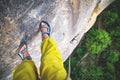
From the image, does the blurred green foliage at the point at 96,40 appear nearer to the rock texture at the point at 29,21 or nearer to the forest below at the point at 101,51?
the forest below at the point at 101,51

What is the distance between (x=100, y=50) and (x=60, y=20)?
5140mm

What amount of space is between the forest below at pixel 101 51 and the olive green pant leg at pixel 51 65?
20.1ft

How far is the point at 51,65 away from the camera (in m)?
3.60

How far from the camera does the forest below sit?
10.1 metres

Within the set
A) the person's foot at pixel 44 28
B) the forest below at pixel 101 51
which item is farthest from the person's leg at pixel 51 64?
the forest below at pixel 101 51

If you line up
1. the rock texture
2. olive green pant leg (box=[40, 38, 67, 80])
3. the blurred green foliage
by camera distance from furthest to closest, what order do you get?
the blurred green foliage < the rock texture < olive green pant leg (box=[40, 38, 67, 80])

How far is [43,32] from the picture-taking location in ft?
16.2

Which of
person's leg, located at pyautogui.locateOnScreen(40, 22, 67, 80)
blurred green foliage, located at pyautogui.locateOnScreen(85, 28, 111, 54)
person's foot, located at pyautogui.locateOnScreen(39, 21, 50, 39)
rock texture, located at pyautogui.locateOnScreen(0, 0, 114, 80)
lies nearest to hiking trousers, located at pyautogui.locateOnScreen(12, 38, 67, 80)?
person's leg, located at pyautogui.locateOnScreen(40, 22, 67, 80)

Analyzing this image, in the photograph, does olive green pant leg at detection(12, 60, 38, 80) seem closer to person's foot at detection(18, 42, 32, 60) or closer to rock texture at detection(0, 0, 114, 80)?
rock texture at detection(0, 0, 114, 80)

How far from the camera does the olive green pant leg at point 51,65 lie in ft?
11.0

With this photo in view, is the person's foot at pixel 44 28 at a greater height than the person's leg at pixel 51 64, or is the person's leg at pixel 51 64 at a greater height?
the person's foot at pixel 44 28

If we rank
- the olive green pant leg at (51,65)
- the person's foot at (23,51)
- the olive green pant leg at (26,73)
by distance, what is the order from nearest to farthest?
1. the olive green pant leg at (51,65)
2. the olive green pant leg at (26,73)
3. the person's foot at (23,51)

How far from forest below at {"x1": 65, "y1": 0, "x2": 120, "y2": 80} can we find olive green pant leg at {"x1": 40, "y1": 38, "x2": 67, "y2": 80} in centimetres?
611

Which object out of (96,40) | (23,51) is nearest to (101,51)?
(96,40)
